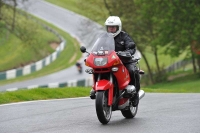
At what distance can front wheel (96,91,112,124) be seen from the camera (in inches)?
419

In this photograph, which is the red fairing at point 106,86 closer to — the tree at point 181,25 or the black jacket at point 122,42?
the black jacket at point 122,42

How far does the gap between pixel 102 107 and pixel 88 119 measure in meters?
1.10

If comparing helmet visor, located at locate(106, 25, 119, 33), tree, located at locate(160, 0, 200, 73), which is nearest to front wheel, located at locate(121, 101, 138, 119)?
helmet visor, located at locate(106, 25, 119, 33)

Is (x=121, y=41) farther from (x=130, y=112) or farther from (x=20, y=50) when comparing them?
(x=20, y=50)

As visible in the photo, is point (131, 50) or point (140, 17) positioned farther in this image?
point (140, 17)

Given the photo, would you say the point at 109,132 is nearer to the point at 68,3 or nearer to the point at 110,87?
the point at 110,87

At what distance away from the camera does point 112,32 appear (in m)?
11.7

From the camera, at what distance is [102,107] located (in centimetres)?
1066

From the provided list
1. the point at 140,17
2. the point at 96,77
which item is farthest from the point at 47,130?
the point at 140,17

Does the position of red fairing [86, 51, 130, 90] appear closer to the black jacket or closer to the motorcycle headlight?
the motorcycle headlight

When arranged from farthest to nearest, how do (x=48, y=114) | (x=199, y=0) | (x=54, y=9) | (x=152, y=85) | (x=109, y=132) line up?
1. (x=54, y=9)
2. (x=152, y=85)
3. (x=199, y=0)
4. (x=48, y=114)
5. (x=109, y=132)

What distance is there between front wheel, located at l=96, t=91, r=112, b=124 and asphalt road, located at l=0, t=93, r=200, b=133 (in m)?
0.12

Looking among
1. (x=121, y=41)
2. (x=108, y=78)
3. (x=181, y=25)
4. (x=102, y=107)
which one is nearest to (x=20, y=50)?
(x=181, y=25)

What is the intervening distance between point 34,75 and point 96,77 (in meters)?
40.0
